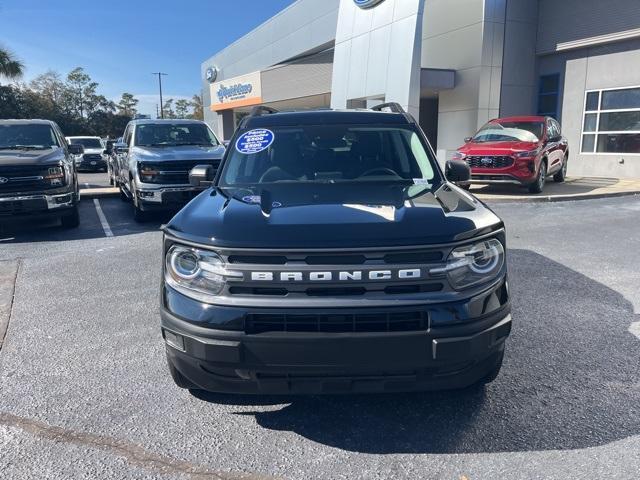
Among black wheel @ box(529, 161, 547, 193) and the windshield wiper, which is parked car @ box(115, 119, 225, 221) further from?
black wheel @ box(529, 161, 547, 193)

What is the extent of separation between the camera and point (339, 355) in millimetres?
2443

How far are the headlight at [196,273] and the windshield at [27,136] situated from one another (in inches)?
311

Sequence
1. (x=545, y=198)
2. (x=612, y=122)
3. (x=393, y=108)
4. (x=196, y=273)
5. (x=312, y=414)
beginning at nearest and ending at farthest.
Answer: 1. (x=196, y=273)
2. (x=312, y=414)
3. (x=393, y=108)
4. (x=545, y=198)
5. (x=612, y=122)

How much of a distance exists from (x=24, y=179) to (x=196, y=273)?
695 cm

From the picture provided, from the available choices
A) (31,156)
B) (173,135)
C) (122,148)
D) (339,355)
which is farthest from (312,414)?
(122,148)

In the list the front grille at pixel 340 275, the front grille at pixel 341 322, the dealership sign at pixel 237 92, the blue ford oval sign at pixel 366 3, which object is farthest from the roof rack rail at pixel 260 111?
the dealership sign at pixel 237 92

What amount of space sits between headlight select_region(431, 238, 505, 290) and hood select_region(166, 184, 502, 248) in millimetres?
79

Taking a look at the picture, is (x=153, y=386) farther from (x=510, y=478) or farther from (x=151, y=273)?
(x=151, y=273)

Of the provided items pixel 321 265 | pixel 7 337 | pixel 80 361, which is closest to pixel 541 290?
pixel 321 265

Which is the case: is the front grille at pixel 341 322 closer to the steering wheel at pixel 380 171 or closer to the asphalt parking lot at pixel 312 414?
the asphalt parking lot at pixel 312 414

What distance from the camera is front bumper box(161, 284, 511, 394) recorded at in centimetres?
243

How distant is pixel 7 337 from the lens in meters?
4.32

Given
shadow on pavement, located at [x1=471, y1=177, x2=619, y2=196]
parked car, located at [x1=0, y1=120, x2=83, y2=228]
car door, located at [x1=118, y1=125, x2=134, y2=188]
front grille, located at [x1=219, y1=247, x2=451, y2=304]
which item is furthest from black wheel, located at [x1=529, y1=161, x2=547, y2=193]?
front grille, located at [x1=219, y1=247, x2=451, y2=304]

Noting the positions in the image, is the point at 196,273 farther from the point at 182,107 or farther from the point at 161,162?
the point at 182,107
